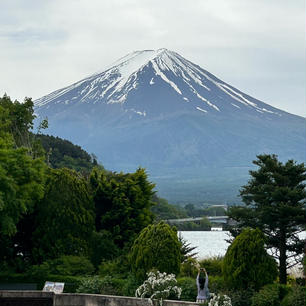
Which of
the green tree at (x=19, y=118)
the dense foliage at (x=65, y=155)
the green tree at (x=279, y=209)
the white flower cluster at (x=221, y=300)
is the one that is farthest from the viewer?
the dense foliage at (x=65, y=155)

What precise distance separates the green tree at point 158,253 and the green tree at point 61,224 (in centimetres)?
648

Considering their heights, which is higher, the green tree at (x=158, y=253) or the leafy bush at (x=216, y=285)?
the green tree at (x=158, y=253)

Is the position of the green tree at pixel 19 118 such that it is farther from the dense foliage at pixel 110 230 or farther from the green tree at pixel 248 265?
the green tree at pixel 248 265

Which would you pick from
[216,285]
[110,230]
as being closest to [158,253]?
[216,285]

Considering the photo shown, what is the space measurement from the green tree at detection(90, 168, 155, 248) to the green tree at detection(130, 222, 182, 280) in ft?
25.9

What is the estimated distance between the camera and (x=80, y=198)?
40.2 metres

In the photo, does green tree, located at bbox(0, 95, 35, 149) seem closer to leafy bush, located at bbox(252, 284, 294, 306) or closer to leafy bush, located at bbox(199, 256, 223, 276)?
leafy bush, located at bbox(199, 256, 223, 276)

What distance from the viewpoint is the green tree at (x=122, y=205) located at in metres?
41.1

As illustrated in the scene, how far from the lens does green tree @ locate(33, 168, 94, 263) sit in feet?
126

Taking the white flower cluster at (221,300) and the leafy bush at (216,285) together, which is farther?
the leafy bush at (216,285)

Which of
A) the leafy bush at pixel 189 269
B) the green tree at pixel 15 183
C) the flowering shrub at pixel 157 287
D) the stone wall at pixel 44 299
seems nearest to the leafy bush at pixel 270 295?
the flowering shrub at pixel 157 287

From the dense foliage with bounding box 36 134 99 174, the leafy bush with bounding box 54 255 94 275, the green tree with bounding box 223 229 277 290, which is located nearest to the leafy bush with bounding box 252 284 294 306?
the green tree with bounding box 223 229 277 290

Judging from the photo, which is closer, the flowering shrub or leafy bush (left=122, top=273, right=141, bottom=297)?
the flowering shrub

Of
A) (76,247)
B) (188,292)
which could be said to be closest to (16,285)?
(76,247)
